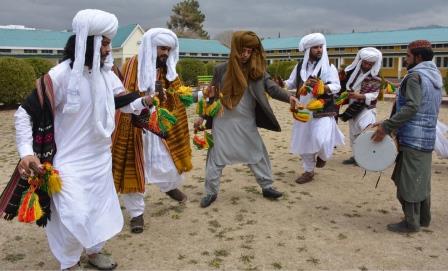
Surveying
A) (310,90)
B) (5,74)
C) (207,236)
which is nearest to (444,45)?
(5,74)

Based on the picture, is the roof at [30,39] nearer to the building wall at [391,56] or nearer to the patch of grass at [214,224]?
the building wall at [391,56]

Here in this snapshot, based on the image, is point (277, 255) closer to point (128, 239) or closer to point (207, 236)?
point (207, 236)

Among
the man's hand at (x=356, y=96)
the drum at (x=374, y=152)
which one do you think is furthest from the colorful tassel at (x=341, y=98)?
the drum at (x=374, y=152)

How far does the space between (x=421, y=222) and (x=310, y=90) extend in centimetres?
197

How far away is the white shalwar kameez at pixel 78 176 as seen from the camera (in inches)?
115

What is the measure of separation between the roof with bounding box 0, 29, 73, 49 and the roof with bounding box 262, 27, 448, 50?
19388 millimetres

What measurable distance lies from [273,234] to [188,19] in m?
63.7

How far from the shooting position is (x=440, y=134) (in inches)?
224

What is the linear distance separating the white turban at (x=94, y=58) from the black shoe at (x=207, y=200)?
79.2 inches

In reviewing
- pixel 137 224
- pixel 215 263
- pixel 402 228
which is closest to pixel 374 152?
pixel 402 228

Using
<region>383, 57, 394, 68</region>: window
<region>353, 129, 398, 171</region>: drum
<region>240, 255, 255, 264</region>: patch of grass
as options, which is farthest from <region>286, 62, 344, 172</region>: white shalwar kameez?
<region>383, 57, 394, 68</region>: window

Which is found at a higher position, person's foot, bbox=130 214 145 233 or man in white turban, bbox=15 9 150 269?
man in white turban, bbox=15 9 150 269

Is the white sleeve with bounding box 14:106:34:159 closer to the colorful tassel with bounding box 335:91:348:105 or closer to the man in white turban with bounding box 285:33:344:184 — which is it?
the man in white turban with bounding box 285:33:344:184

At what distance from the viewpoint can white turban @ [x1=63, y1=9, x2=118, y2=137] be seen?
2.85 meters
